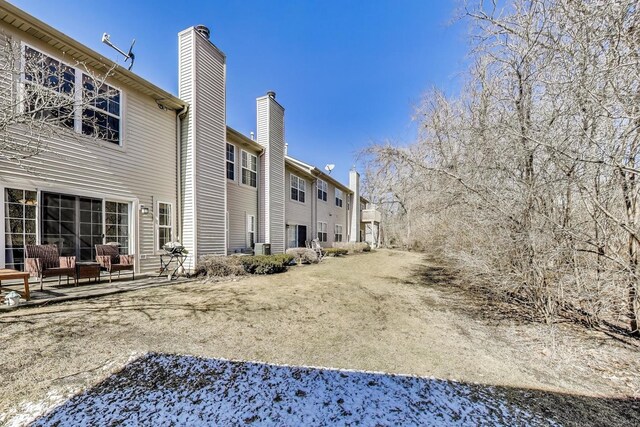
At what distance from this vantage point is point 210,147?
9539 mm

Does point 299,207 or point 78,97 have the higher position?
point 78,97

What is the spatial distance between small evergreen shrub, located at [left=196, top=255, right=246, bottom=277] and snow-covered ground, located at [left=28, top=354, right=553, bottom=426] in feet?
18.1

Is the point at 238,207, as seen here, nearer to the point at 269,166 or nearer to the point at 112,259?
the point at 269,166

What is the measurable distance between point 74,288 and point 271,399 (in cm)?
603

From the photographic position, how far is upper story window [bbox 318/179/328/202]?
19969 millimetres

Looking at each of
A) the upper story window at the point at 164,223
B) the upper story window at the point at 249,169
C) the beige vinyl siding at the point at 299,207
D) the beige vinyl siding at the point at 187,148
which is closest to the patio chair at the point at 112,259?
the upper story window at the point at 164,223

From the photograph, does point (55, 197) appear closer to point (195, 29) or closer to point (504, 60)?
point (195, 29)

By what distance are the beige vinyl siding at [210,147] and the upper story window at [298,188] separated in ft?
21.0

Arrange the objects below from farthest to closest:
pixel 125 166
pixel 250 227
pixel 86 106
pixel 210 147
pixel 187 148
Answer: pixel 250 227 → pixel 210 147 → pixel 187 148 → pixel 125 166 → pixel 86 106

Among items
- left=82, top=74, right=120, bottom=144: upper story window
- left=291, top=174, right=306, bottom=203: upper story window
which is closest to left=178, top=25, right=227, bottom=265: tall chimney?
left=82, top=74, right=120, bottom=144: upper story window

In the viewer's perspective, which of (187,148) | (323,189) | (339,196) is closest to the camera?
(187,148)

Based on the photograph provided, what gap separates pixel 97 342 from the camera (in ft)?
12.0

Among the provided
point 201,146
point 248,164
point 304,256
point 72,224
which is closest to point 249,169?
point 248,164

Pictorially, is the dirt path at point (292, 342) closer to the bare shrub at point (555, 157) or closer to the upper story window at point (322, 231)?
the bare shrub at point (555, 157)
